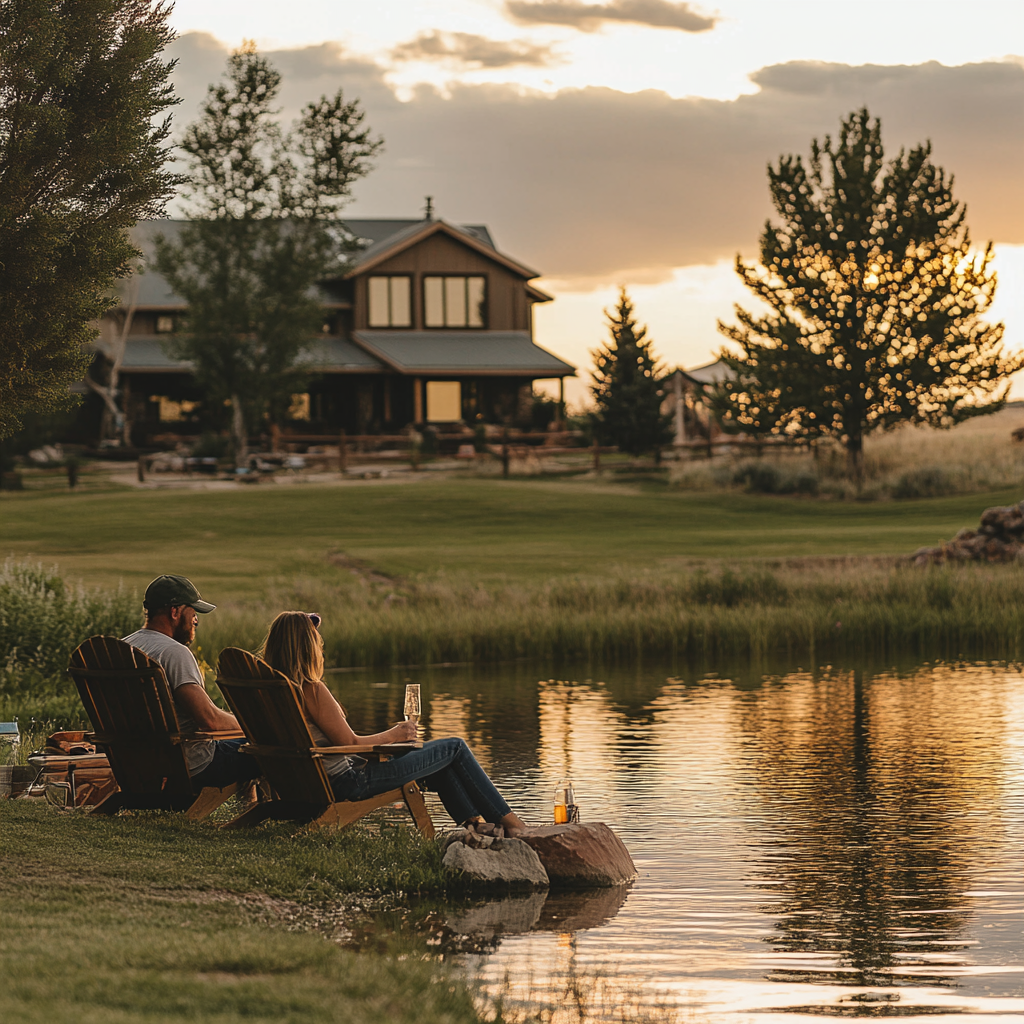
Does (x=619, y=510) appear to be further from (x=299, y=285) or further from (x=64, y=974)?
(x=64, y=974)

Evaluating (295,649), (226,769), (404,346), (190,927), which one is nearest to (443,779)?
(295,649)

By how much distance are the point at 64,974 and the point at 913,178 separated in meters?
46.1

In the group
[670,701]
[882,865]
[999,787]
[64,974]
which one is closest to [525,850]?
[882,865]

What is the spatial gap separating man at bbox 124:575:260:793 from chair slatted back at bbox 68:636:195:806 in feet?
0.37

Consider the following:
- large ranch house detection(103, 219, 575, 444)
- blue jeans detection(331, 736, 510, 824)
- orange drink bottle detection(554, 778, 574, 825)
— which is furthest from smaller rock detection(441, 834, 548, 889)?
large ranch house detection(103, 219, 575, 444)

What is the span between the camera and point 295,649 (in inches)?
357

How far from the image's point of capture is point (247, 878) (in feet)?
26.6

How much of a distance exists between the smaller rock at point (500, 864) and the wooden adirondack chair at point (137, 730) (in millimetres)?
1605

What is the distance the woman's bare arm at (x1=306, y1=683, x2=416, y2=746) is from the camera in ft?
29.6

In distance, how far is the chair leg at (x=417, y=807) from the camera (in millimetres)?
9258

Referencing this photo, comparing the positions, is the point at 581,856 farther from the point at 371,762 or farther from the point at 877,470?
the point at 877,470

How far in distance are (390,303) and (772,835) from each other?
46793 millimetres

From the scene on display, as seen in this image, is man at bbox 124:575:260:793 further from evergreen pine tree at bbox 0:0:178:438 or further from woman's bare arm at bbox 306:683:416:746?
evergreen pine tree at bbox 0:0:178:438

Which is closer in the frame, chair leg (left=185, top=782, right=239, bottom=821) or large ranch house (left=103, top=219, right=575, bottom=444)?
chair leg (left=185, top=782, right=239, bottom=821)
